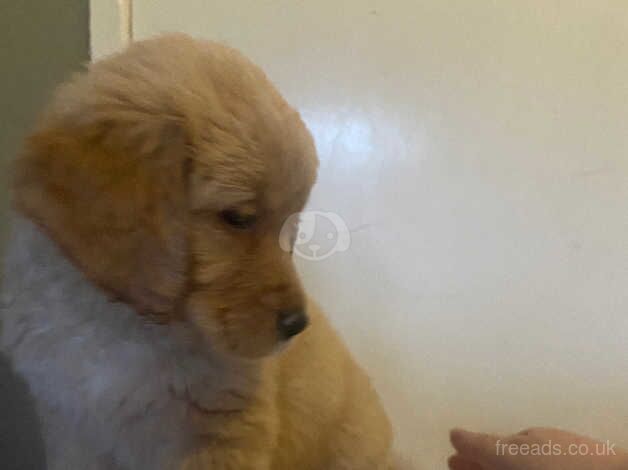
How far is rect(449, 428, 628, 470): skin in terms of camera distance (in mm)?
1122

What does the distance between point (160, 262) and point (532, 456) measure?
74 cm

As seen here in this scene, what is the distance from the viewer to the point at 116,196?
2.71 ft

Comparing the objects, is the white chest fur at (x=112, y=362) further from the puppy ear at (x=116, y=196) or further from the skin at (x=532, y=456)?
the skin at (x=532, y=456)

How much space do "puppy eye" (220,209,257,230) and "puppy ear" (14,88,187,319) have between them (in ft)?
0.20

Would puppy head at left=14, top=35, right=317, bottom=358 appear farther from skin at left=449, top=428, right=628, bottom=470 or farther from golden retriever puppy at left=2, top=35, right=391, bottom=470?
skin at left=449, top=428, right=628, bottom=470

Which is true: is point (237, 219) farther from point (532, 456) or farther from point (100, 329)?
point (532, 456)

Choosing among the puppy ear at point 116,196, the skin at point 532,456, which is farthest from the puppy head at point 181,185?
the skin at point 532,456

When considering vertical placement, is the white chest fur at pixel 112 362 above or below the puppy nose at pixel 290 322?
below

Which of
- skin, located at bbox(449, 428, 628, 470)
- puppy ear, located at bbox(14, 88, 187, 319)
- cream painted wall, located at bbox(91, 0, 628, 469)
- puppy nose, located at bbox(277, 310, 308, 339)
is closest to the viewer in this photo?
puppy ear, located at bbox(14, 88, 187, 319)

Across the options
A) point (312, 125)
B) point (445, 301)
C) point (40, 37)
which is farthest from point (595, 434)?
point (40, 37)

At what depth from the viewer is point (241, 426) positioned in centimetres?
103

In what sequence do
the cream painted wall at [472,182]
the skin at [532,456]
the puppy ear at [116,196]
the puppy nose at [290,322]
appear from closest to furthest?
the puppy ear at [116,196] → the puppy nose at [290,322] → the skin at [532,456] → the cream painted wall at [472,182]

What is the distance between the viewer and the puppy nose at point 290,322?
3.10 feet

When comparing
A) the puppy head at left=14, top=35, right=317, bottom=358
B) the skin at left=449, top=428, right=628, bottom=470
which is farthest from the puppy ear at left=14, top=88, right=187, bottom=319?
the skin at left=449, top=428, right=628, bottom=470
